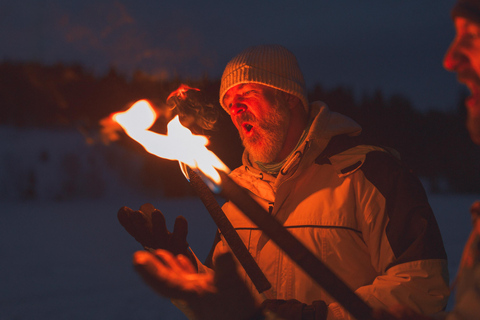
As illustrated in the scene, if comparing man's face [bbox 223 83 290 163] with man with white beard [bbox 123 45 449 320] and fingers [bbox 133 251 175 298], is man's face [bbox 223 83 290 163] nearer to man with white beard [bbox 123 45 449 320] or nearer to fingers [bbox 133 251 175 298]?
man with white beard [bbox 123 45 449 320]

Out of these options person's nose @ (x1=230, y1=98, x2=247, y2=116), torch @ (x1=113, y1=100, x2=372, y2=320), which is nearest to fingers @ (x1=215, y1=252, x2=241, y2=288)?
torch @ (x1=113, y1=100, x2=372, y2=320)

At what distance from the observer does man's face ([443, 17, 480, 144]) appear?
1048 mm

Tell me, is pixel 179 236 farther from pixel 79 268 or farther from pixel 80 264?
pixel 80 264

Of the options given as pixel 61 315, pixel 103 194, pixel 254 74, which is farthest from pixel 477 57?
pixel 103 194

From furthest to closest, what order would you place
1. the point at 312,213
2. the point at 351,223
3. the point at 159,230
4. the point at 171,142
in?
the point at 312,213 → the point at 351,223 → the point at 159,230 → the point at 171,142

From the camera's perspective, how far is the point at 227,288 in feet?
4.17

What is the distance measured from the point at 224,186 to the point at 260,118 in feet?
5.04

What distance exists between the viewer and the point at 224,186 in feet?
4.53

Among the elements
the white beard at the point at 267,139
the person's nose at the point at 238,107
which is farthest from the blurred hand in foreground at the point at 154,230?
the person's nose at the point at 238,107

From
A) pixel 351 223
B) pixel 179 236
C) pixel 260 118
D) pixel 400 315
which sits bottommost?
pixel 400 315

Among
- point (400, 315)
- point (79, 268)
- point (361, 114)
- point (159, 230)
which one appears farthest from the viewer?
point (361, 114)

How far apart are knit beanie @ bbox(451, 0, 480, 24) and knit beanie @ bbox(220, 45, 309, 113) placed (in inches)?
71.7

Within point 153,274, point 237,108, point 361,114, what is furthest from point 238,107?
point 361,114

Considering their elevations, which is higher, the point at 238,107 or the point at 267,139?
the point at 238,107
